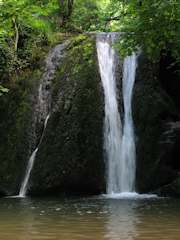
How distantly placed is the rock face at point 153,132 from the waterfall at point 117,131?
260 mm

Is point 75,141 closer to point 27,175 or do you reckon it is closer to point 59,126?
point 59,126

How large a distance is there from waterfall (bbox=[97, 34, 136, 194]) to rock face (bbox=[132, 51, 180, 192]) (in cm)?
26

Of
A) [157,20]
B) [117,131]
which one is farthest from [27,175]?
[157,20]

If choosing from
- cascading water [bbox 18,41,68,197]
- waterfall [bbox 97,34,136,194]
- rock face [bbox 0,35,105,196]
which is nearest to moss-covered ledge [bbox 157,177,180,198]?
waterfall [bbox 97,34,136,194]

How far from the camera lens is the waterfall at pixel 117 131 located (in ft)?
26.6

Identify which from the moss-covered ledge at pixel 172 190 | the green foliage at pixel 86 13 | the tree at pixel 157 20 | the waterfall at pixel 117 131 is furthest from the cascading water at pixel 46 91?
the green foliage at pixel 86 13

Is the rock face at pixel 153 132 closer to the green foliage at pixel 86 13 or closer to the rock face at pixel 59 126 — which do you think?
the rock face at pixel 59 126

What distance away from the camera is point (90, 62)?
31.8 ft

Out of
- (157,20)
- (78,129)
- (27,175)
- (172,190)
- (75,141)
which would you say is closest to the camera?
(172,190)

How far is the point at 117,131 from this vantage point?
347 inches

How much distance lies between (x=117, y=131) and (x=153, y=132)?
46.2 inches

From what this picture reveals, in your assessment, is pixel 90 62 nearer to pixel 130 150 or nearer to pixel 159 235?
pixel 130 150

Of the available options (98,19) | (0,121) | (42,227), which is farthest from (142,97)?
(98,19)

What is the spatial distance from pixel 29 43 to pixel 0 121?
4132 mm
